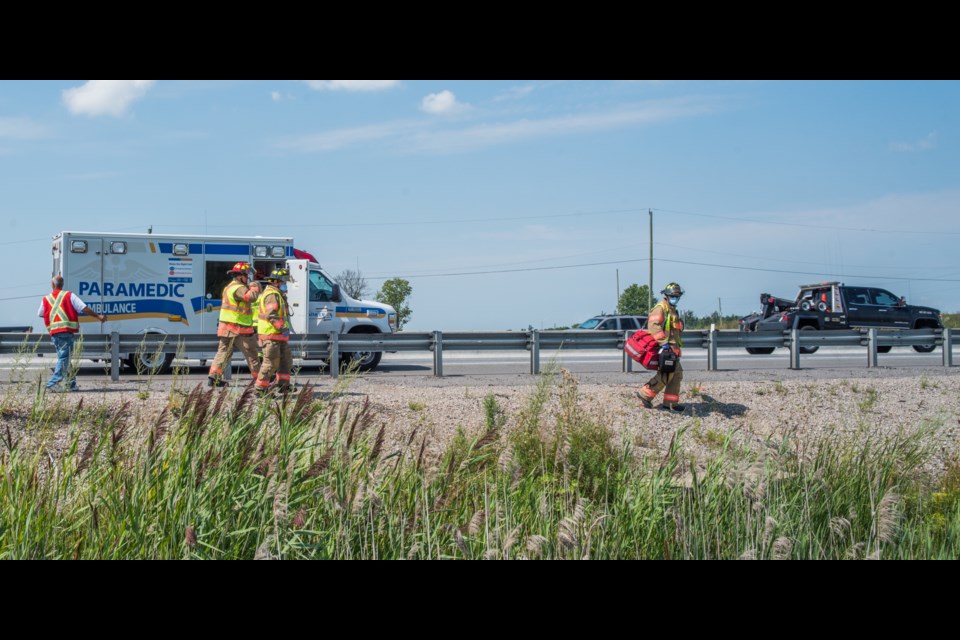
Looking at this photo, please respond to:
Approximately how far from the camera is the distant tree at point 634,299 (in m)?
64.2

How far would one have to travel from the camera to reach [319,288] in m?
19.6

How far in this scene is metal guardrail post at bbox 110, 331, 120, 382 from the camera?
1522 cm

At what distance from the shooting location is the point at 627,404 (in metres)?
12.8

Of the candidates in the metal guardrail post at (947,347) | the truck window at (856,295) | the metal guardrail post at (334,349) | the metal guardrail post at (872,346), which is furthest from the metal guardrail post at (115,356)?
the truck window at (856,295)

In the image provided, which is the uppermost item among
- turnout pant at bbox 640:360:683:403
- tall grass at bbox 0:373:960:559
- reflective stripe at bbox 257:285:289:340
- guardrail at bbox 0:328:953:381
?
reflective stripe at bbox 257:285:289:340

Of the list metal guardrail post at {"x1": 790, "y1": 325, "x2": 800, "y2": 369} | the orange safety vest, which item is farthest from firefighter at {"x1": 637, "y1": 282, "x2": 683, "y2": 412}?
the orange safety vest

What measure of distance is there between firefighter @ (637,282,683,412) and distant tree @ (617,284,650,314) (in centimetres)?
5032

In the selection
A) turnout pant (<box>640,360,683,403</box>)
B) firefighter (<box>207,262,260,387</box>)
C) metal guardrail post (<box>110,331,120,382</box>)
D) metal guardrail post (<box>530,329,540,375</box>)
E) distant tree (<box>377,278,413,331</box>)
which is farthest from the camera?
distant tree (<box>377,278,413,331</box>)

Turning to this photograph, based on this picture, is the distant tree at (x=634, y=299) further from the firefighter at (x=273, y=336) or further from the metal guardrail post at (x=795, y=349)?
the firefighter at (x=273, y=336)

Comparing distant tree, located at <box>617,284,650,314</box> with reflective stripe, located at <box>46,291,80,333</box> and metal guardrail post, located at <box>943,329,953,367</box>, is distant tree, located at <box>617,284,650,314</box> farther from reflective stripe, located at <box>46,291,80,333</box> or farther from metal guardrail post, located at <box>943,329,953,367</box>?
reflective stripe, located at <box>46,291,80,333</box>
